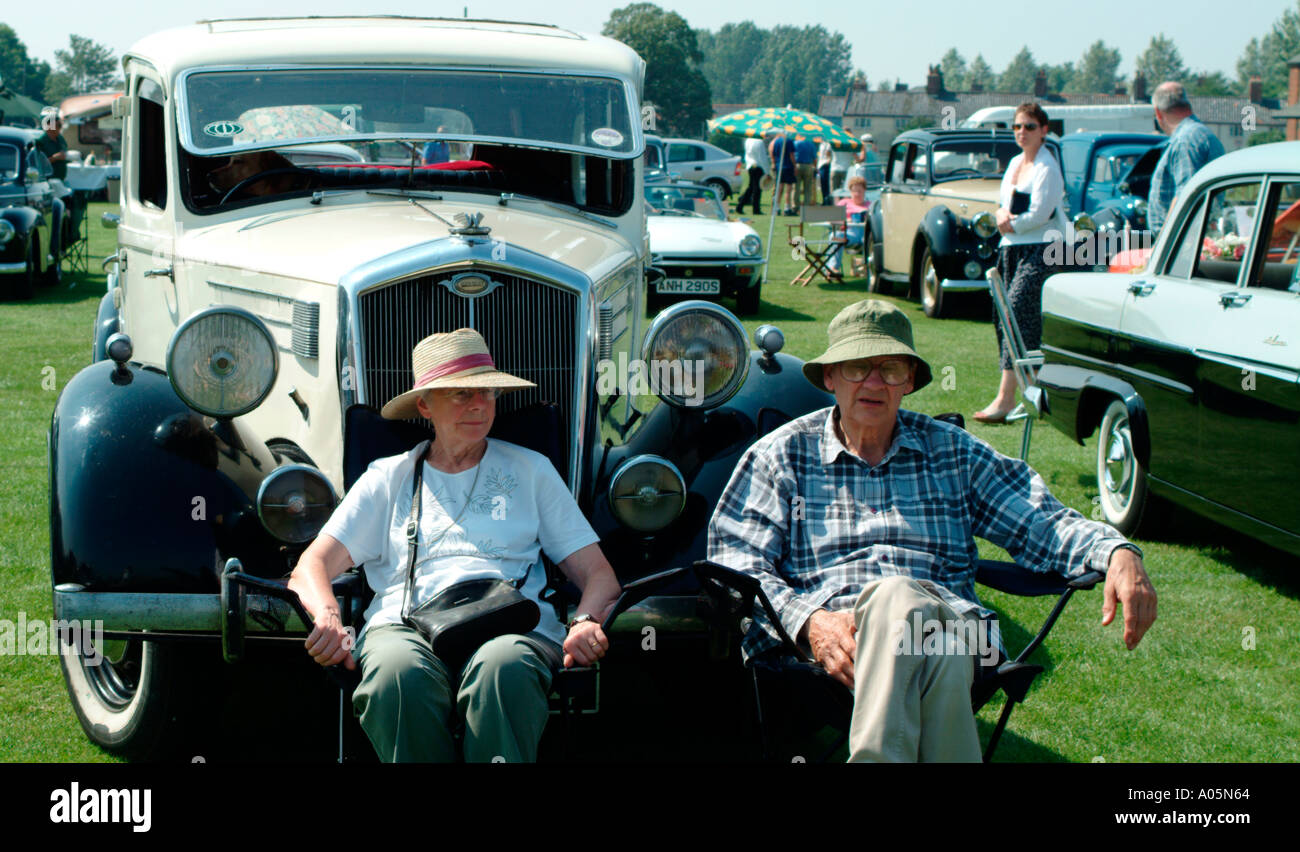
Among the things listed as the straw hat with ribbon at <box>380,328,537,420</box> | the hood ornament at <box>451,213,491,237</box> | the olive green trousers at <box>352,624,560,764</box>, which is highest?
the hood ornament at <box>451,213,491,237</box>

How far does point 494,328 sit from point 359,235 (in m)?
0.68

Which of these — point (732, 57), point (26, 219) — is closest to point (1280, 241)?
point (26, 219)

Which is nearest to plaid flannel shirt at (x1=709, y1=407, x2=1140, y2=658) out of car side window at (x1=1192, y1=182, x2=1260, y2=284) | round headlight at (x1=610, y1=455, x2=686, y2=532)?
round headlight at (x1=610, y1=455, x2=686, y2=532)

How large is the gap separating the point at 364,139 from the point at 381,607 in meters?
2.18

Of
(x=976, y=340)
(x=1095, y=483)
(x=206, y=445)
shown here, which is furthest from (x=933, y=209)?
(x=206, y=445)

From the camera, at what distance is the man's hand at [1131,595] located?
3.23 m

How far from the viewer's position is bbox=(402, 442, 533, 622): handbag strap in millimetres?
3472

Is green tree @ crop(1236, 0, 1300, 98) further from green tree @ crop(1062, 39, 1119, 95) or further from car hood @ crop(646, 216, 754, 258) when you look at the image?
car hood @ crop(646, 216, 754, 258)

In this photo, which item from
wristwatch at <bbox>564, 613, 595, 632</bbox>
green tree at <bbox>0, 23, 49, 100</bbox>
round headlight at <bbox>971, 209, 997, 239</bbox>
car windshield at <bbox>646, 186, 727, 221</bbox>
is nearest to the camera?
wristwatch at <bbox>564, 613, 595, 632</bbox>

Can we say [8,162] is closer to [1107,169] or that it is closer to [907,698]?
[1107,169]

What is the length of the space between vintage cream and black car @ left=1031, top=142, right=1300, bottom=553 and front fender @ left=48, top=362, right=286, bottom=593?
3.88m

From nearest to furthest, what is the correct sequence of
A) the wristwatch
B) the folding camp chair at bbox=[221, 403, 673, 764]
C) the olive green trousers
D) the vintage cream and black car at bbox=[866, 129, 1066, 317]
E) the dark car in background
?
the olive green trousers < the folding camp chair at bbox=[221, 403, 673, 764] < the wristwatch < the vintage cream and black car at bbox=[866, 129, 1066, 317] < the dark car in background

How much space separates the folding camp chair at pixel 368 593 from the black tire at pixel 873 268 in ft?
43.6

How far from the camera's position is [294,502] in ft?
12.0
